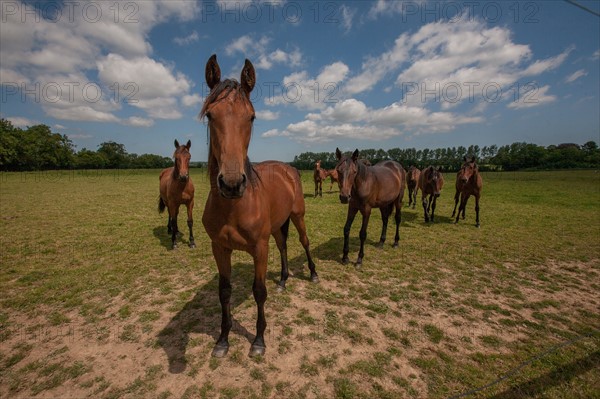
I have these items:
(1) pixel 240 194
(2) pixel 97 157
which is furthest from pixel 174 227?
(2) pixel 97 157

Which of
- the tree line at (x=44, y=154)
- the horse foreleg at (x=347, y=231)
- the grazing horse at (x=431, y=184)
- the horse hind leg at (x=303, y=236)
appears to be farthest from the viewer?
the tree line at (x=44, y=154)

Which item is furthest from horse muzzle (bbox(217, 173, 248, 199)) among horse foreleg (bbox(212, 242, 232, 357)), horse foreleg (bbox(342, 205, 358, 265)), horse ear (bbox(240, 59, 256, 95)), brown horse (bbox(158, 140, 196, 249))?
brown horse (bbox(158, 140, 196, 249))

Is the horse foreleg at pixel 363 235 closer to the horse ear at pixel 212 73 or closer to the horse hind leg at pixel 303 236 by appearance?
the horse hind leg at pixel 303 236

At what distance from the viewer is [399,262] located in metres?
6.09

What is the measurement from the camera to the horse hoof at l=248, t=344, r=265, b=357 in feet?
10.1

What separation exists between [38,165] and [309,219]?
248ft

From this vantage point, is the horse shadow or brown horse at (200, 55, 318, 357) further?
the horse shadow

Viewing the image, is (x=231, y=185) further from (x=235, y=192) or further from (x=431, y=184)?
(x=431, y=184)

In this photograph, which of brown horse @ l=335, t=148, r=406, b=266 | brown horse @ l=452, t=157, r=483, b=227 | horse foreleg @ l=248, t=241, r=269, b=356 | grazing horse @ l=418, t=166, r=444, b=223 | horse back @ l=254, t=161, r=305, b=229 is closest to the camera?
horse foreleg @ l=248, t=241, r=269, b=356

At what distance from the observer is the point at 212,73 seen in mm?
2623

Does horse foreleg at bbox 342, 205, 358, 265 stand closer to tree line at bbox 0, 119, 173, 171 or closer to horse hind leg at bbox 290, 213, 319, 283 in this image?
horse hind leg at bbox 290, 213, 319, 283

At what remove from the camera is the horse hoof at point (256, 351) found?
3.07m

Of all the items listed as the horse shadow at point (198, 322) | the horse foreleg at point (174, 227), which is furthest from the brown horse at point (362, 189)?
the horse foreleg at point (174, 227)

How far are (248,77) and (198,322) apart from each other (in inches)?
142
